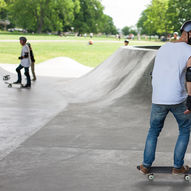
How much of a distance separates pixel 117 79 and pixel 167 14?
78.4 m

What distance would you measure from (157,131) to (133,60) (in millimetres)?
8267

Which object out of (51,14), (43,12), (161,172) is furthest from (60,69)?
(51,14)

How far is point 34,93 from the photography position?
40.4 ft

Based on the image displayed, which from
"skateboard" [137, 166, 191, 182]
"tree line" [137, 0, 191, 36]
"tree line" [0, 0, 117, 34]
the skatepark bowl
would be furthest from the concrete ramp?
"tree line" [137, 0, 191, 36]

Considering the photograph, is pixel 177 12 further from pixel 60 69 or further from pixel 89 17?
pixel 60 69

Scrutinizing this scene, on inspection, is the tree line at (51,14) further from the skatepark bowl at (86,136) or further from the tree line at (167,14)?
the skatepark bowl at (86,136)

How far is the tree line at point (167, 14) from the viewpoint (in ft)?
281

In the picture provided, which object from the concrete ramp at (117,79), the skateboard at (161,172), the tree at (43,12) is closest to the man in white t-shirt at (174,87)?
the skateboard at (161,172)

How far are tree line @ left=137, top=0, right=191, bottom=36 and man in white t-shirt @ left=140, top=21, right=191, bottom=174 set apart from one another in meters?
84.3

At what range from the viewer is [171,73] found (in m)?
4.32

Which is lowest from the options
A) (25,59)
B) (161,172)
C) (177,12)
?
(161,172)

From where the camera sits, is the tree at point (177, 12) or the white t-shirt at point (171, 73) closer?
the white t-shirt at point (171, 73)

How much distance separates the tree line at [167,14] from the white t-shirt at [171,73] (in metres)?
84.3

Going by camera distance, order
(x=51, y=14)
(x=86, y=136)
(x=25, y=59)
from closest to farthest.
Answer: (x=86, y=136), (x=25, y=59), (x=51, y=14)
